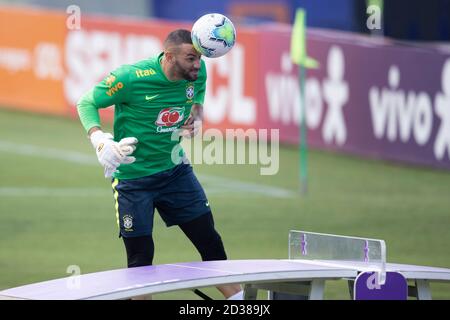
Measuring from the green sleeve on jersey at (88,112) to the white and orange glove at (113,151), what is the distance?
255 millimetres

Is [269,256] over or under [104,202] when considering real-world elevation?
Answer: under

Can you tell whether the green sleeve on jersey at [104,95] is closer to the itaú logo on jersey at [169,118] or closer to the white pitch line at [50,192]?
the itaú logo on jersey at [169,118]

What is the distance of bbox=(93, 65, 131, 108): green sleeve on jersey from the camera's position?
855 cm

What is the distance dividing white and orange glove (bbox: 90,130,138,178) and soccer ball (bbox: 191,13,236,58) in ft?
2.56

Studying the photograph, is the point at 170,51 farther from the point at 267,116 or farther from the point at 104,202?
the point at 267,116

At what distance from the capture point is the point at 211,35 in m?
8.32

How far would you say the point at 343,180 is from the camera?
1814 centimetres

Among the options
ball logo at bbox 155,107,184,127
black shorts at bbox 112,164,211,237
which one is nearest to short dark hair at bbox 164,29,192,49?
ball logo at bbox 155,107,184,127

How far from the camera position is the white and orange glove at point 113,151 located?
8117 mm

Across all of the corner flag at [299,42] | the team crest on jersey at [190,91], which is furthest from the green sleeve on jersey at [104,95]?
the corner flag at [299,42]

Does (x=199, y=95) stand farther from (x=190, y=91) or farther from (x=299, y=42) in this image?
(x=299, y=42)

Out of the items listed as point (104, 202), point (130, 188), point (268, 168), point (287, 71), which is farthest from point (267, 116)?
point (130, 188)

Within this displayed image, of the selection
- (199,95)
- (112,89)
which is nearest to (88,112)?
(112,89)

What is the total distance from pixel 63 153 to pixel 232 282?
14526 millimetres
